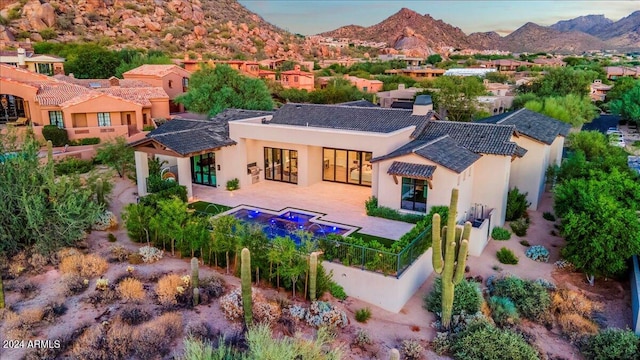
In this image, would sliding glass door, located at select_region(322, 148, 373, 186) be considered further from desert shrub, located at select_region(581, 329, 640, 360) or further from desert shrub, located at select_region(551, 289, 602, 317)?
desert shrub, located at select_region(581, 329, 640, 360)

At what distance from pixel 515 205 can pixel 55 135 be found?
34.9 meters

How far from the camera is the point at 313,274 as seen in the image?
48.6 feet

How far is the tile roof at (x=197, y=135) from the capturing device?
75.7 feet

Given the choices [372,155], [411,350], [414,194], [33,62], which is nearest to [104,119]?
[372,155]

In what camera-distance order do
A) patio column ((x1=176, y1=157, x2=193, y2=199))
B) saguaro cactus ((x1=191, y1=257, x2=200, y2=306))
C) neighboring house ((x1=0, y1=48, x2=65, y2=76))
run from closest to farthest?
saguaro cactus ((x1=191, y1=257, x2=200, y2=306)) < patio column ((x1=176, y1=157, x2=193, y2=199)) < neighboring house ((x1=0, y1=48, x2=65, y2=76))

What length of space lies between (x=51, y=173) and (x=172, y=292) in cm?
778

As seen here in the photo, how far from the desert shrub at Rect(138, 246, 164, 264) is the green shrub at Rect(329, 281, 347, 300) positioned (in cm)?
685

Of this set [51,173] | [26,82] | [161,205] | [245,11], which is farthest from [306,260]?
[245,11]

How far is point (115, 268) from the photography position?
16.9 meters

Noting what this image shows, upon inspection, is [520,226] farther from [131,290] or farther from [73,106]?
[73,106]

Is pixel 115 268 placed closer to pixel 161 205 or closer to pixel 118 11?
pixel 161 205

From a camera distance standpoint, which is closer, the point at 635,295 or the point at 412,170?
the point at 635,295

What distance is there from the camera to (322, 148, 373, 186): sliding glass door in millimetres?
26500

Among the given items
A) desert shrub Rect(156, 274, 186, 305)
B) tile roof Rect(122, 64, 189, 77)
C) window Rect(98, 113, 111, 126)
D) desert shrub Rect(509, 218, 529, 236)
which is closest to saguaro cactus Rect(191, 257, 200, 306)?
desert shrub Rect(156, 274, 186, 305)
